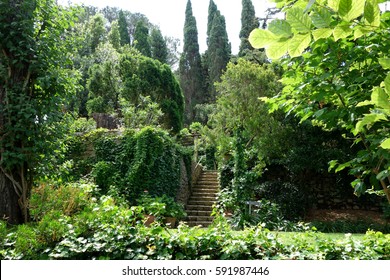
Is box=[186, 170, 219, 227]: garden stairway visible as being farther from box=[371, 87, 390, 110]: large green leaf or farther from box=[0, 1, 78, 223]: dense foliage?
box=[371, 87, 390, 110]: large green leaf

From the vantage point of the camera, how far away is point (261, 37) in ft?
2.74

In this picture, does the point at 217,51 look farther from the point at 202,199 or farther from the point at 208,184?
the point at 202,199

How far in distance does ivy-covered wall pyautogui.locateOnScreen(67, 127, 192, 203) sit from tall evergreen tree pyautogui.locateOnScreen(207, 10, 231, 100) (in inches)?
587

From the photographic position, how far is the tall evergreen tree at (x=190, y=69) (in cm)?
2517

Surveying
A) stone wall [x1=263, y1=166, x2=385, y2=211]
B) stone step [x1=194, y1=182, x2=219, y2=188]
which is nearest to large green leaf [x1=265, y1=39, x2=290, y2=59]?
stone wall [x1=263, y1=166, x2=385, y2=211]

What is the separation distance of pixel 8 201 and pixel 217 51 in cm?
2197

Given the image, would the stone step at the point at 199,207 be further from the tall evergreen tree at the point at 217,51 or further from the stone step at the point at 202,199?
the tall evergreen tree at the point at 217,51

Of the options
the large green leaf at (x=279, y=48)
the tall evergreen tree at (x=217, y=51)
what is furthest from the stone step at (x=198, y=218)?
the tall evergreen tree at (x=217, y=51)

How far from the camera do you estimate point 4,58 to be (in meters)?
3.77

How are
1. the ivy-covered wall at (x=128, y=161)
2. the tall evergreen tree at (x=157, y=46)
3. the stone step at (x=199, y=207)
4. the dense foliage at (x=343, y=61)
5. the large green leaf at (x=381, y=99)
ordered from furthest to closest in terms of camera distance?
1. the tall evergreen tree at (x=157, y=46)
2. the stone step at (x=199, y=207)
3. the ivy-covered wall at (x=128, y=161)
4. the dense foliage at (x=343, y=61)
5. the large green leaf at (x=381, y=99)

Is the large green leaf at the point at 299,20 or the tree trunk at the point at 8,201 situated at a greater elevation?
the large green leaf at the point at 299,20

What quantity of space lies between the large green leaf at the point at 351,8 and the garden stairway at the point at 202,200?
7.87 meters
